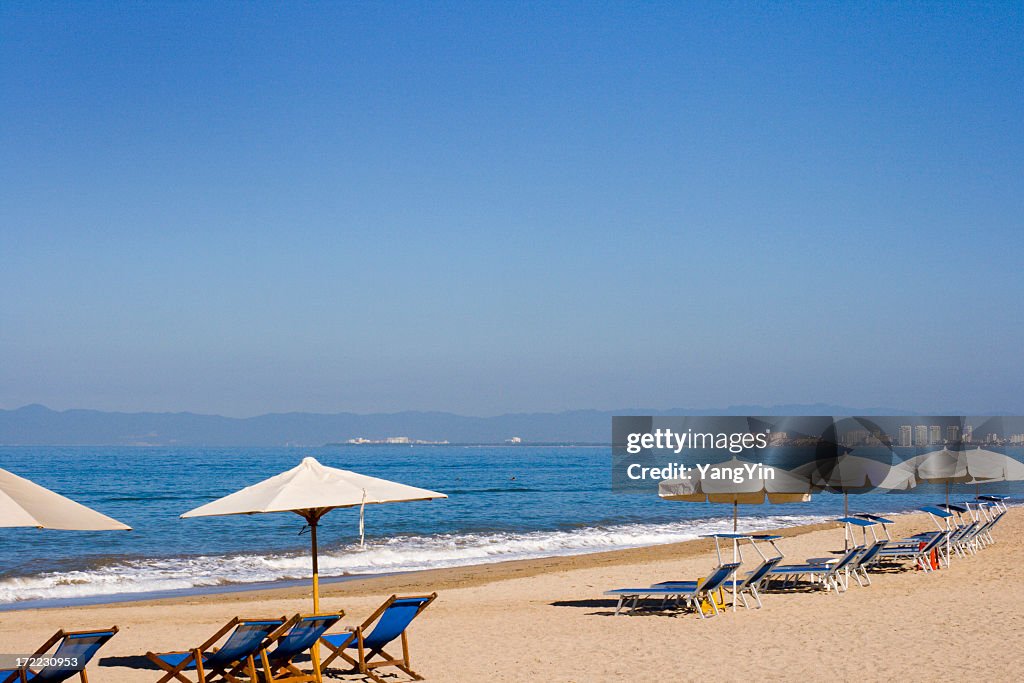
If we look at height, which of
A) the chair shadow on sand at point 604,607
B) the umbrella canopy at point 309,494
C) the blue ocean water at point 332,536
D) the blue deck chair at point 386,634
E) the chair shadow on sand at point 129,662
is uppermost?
Result: the umbrella canopy at point 309,494

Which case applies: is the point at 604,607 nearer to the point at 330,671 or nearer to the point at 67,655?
the point at 330,671

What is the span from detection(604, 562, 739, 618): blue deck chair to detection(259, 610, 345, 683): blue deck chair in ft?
15.9

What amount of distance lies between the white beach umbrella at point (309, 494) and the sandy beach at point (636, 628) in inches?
61.8

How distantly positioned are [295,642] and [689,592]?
17.6 feet

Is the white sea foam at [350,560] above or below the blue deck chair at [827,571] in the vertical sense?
below

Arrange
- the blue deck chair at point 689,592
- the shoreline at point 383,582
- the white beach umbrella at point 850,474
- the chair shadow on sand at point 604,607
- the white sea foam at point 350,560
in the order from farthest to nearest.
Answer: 1. the white sea foam at point 350,560
2. the white beach umbrella at point 850,474
3. the shoreline at point 383,582
4. the chair shadow on sand at point 604,607
5. the blue deck chair at point 689,592

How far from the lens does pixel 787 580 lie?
538 inches

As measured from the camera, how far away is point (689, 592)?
446 inches

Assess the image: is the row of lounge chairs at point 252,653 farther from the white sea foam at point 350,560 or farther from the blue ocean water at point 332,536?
the white sea foam at point 350,560

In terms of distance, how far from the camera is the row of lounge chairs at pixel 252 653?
21.1ft

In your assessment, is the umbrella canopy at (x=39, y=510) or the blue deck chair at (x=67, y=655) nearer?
the umbrella canopy at (x=39, y=510)

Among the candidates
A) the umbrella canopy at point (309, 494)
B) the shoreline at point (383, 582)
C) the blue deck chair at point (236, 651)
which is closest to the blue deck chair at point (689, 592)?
the umbrella canopy at point (309, 494)

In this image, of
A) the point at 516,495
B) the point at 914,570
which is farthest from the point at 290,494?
the point at 516,495

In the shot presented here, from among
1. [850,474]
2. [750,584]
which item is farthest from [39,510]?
[850,474]
